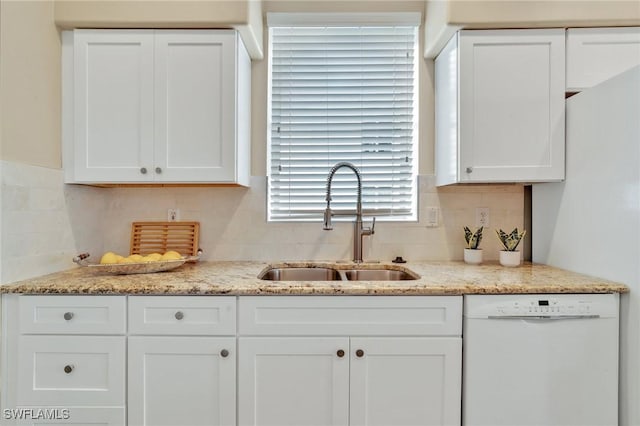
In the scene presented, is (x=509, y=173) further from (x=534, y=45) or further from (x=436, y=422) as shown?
(x=436, y=422)

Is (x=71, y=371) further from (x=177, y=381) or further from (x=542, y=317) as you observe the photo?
(x=542, y=317)

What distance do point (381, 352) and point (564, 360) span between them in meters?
0.75

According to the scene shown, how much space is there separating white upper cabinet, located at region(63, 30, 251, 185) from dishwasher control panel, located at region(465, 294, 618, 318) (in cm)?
130

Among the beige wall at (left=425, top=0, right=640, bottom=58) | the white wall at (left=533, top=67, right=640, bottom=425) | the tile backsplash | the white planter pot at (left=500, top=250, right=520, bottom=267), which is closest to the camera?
the white wall at (left=533, top=67, right=640, bottom=425)

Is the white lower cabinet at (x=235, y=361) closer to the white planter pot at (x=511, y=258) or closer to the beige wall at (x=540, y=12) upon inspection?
the white planter pot at (x=511, y=258)

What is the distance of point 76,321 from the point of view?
5.18 ft

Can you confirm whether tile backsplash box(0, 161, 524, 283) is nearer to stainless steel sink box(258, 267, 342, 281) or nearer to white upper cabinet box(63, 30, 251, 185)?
stainless steel sink box(258, 267, 342, 281)

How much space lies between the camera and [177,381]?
1576 mm

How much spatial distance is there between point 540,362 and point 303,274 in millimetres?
1205

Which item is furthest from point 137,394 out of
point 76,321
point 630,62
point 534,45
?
point 630,62

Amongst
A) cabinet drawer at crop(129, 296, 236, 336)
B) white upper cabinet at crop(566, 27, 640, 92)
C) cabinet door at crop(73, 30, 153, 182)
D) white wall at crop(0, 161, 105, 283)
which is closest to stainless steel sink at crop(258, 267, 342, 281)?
cabinet drawer at crop(129, 296, 236, 336)

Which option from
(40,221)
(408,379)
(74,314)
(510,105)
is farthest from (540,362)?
(40,221)

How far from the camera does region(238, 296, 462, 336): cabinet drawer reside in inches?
62.0

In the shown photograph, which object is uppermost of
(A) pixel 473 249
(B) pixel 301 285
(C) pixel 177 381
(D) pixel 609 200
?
(D) pixel 609 200
